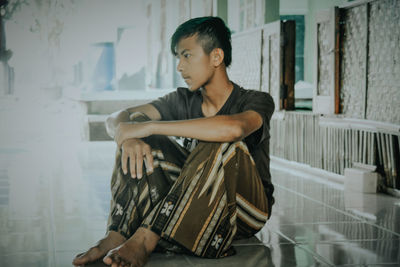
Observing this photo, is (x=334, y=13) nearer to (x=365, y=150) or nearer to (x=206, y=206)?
(x=365, y=150)

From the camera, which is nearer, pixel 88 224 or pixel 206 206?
pixel 206 206

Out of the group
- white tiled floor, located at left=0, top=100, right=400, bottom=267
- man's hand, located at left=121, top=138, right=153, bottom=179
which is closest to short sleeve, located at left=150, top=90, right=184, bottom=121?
man's hand, located at left=121, top=138, right=153, bottom=179

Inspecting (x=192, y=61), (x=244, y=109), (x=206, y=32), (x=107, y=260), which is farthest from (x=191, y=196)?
(x=206, y=32)

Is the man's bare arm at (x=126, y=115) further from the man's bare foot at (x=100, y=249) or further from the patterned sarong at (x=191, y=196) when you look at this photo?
the man's bare foot at (x=100, y=249)

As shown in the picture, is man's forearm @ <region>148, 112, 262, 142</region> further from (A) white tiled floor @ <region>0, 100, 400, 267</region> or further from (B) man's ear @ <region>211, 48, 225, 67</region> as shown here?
(A) white tiled floor @ <region>0, 100, 400, 267</region>

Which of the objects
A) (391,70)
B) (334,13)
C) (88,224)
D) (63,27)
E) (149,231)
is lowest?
(88,224)

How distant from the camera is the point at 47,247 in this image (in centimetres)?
215

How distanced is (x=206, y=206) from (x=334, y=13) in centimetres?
259

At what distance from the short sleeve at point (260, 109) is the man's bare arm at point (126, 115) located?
488 millimetres

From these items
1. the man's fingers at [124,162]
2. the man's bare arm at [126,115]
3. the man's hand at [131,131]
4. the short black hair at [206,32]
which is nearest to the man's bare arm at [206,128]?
the man's hand at [131,131]

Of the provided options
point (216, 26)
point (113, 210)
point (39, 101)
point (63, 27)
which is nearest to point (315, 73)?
point (216, 26)

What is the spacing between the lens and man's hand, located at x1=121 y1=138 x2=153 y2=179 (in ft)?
6.15

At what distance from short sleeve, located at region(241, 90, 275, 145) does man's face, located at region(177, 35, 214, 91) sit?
230 mm

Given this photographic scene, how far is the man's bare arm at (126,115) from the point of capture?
2293 mm
